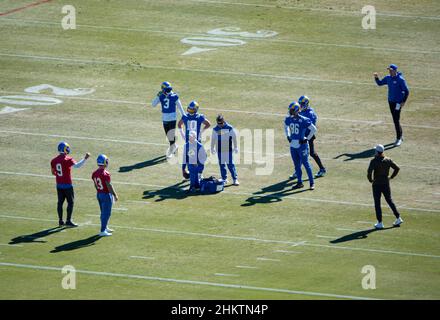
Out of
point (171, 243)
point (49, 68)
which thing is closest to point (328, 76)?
point (49, 68)

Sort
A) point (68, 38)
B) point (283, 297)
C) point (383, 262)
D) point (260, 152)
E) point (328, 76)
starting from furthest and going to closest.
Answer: point (68, 38), point (328, 76), point (260, 152), point (383, 262), point (283, 297)

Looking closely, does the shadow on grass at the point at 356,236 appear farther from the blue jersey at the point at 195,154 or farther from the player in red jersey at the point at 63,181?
the player in red jersey at the point at 63,181

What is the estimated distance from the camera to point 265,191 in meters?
26.1

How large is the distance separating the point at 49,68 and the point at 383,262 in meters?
18.4

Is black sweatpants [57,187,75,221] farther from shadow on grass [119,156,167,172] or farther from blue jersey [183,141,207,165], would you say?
shadow on grass [119,156,167,172]

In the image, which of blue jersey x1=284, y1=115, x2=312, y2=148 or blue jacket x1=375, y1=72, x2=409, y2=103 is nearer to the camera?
blue jersey x1=284, y1=115, x2=312, y2=148

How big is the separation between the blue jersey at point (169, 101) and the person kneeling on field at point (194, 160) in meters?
2.72

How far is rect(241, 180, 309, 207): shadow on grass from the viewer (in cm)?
2536

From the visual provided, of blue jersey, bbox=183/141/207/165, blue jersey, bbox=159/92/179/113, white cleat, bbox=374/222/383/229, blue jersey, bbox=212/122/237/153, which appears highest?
blue jersey, bbox=159/92/179/113

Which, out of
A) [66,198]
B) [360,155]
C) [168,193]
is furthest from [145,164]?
[360,155]

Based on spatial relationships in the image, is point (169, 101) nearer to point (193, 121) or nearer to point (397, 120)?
point (193, 121)

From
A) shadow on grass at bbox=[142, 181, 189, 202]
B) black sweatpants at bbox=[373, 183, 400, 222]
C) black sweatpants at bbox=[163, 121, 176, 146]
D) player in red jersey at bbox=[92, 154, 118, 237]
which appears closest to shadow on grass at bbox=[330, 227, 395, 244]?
Result: black sweatpants at bbox=[373, 183, 400, 222]

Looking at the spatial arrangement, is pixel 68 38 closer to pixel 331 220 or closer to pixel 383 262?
pixel 331 220

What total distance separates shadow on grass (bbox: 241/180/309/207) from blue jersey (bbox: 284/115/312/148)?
3.81ft
